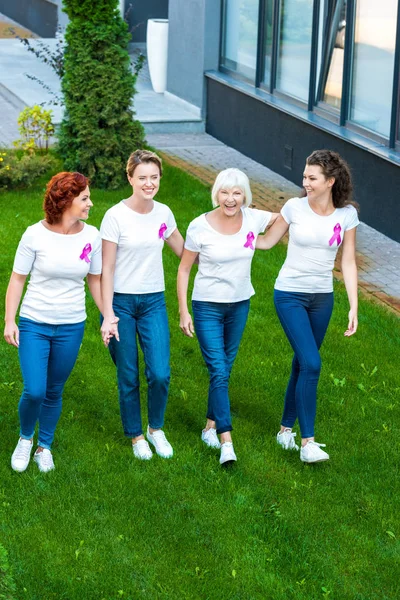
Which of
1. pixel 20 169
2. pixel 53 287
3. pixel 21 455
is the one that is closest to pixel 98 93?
pixel 20 169

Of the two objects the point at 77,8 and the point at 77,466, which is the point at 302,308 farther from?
the point at 77,8

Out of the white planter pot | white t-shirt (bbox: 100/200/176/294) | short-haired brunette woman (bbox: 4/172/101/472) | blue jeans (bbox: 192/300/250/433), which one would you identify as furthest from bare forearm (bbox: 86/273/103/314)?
the white planter pot

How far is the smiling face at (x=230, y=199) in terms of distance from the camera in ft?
20.4

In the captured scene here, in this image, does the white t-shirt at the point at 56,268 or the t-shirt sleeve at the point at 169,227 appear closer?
the white t-shirt at the point at 56,268

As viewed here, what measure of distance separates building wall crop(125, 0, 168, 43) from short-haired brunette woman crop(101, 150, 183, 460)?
17770 millimetres

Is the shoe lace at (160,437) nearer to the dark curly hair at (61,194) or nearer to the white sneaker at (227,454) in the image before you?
the white sneaker at (227,454)

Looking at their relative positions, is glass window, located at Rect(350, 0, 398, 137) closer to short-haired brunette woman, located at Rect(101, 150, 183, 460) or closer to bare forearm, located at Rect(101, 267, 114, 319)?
short-haired brunette woman, located at Rect(101, 150, 183, 460)

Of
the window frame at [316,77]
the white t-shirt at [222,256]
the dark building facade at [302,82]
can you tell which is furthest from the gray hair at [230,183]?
the window frame at [316,77]

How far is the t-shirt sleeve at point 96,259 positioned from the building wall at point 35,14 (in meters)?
21.5

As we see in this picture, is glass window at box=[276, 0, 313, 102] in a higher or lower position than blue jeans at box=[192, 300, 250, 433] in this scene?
higher

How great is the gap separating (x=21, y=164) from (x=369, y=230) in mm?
4299

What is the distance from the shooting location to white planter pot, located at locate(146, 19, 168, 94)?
1891 cm

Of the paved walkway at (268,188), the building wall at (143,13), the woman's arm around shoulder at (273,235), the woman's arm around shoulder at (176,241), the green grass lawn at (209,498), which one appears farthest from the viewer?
the building wall at (143,13)

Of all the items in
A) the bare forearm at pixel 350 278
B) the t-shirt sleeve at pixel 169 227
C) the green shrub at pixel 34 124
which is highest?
the t-shirt sleeve at pixel 169 227
